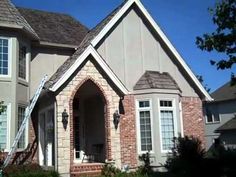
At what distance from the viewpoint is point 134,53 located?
21.0 m

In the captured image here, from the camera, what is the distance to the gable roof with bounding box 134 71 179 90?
19969mm

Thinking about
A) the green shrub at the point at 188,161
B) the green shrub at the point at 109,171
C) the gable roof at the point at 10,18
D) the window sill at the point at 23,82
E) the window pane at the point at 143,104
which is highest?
the gable roof at the point at 10,18

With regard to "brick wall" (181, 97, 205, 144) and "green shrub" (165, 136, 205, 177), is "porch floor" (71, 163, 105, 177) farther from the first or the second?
"brick wall" (181, 97, 205, 144)

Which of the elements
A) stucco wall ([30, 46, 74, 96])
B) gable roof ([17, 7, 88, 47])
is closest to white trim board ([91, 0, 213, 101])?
gable roof ([17, 7, 88, 47])

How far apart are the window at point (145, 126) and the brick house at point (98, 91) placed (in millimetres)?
50

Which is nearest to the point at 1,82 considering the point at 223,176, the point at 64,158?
the point at 64,158

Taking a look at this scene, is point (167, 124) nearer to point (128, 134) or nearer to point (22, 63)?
point (128, 134)

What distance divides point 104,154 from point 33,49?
6.75 meters

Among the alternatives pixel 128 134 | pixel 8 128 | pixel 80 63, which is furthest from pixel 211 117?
pixel 8 128

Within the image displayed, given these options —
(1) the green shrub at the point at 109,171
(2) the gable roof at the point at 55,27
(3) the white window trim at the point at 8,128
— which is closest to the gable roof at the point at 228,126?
(2) the gable roof at the point at 55,27

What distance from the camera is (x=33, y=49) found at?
20703mm

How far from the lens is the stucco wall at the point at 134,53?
2039cm

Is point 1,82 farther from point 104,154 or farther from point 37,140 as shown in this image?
point 104,154

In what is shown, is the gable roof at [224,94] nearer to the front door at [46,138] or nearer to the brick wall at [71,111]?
the brick wall at [71,111]
